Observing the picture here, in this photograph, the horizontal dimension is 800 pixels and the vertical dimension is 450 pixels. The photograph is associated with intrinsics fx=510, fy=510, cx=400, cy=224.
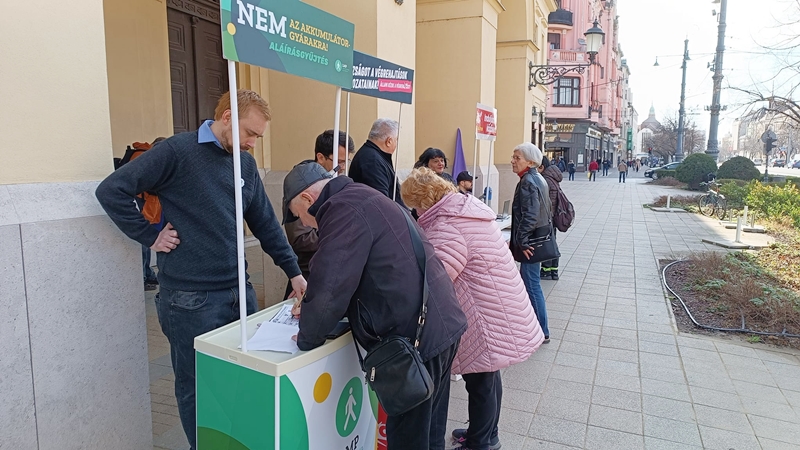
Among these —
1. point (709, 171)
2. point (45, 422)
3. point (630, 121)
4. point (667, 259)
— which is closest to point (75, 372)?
point (45, 422)

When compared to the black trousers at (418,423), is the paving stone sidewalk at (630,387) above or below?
below

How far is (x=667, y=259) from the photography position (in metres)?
9.08

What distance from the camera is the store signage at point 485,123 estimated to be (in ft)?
22.6

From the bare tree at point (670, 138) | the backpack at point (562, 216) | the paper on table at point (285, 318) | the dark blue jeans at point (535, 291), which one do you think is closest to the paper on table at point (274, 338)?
the paper on table at point (285, 318)

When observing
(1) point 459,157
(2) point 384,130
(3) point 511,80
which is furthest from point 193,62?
(3) point 511,80

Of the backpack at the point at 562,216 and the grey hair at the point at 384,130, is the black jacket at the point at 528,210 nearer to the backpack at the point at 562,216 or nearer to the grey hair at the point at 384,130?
the backpack at the point at 562,216

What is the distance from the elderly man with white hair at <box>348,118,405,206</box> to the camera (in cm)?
400

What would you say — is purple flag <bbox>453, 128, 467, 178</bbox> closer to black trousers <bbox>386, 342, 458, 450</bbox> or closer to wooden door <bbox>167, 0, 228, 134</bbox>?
wooden door <bbox>167, 0, 228, 134</bbox>

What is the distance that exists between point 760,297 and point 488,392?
15.5ft

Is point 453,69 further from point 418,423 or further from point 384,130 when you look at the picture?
point 418,423

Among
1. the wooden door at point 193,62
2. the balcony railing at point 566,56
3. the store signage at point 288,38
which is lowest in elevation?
the store signage at point 288,38

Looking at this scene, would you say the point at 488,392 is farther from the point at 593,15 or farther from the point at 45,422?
the point at 593,15

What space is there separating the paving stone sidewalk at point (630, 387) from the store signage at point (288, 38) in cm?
243

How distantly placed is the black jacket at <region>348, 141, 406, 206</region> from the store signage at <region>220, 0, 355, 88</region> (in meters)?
1.03
